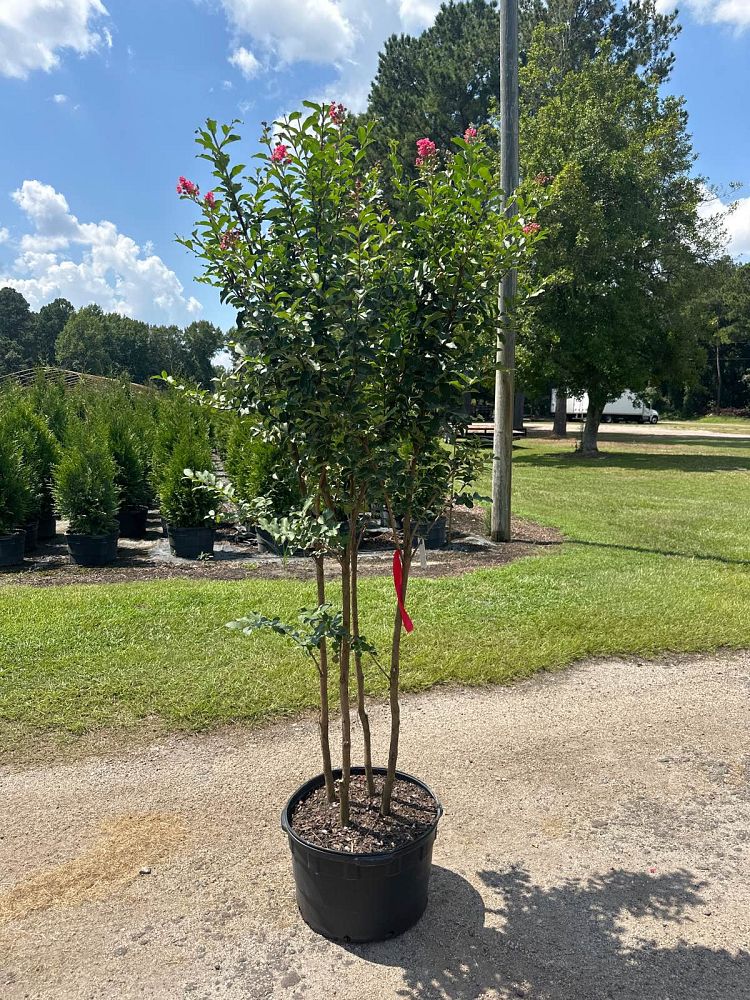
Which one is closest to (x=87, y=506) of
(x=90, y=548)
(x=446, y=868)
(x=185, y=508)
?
(x=90, y=548)

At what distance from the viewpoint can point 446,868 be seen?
2885 mm

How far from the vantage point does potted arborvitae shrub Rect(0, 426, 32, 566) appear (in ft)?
25.0

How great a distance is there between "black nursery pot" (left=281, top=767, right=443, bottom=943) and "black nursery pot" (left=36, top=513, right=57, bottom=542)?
313 inches

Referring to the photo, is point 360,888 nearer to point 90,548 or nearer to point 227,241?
point 227,241

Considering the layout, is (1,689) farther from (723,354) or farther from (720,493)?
(723,354)

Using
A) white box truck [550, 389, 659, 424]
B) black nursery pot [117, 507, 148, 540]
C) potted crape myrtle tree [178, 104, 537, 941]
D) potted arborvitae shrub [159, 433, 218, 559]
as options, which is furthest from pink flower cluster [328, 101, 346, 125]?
white box truck [550, 389, 659, 424]

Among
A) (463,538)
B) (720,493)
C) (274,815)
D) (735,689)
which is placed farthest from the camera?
(720,493)

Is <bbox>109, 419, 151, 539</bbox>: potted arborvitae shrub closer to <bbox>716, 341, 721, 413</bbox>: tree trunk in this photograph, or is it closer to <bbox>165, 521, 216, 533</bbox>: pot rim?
<bbox>165, 521, 216, 533</bbox>: pot rim

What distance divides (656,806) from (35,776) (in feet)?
9.84

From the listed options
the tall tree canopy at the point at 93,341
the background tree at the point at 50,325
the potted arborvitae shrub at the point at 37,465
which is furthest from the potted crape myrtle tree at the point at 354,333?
the background tree at the point at 50,325

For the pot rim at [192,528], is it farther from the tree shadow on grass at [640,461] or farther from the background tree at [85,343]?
the background tree at [85,343]

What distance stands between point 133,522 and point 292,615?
16.2ft

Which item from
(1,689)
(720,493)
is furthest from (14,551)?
(720,493)

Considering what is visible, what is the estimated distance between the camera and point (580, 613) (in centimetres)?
594
